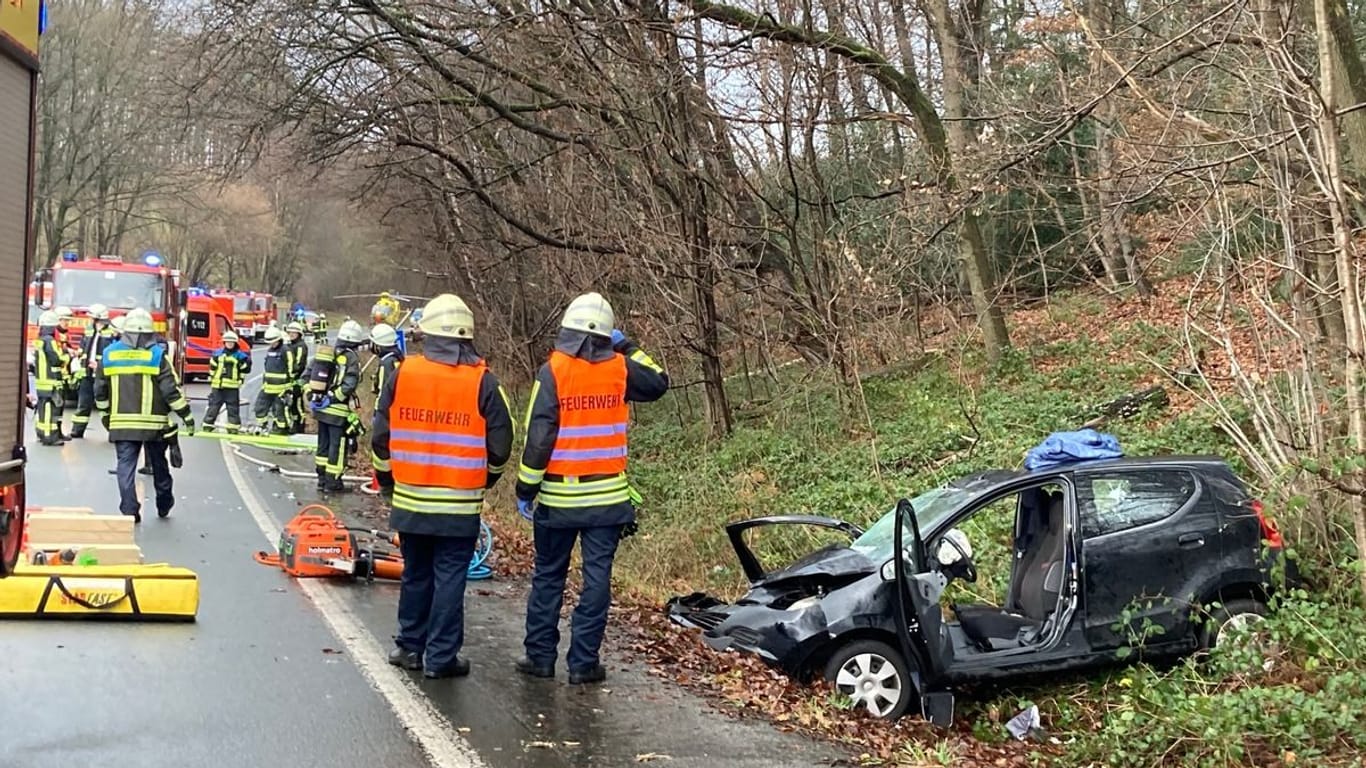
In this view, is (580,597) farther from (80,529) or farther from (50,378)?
(50,378)

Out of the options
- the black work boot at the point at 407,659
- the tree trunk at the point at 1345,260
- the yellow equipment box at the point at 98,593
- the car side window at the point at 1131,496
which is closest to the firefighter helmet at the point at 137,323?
the yellow equipment box at the point at 98,593

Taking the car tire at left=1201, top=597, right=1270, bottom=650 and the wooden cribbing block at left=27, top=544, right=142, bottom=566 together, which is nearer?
the car tire at left=1201, top=597, right=1270, bottom=650

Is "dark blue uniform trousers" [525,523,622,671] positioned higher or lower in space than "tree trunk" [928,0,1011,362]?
lower

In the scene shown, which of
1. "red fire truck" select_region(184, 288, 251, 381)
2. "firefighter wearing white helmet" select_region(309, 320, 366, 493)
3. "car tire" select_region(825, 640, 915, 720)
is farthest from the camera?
"red fire truck" select_region(184, 288, 251, 381)

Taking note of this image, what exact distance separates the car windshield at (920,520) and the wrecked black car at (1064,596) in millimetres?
29

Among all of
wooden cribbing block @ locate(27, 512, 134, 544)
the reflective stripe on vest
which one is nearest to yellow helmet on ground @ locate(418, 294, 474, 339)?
the reflective stripe on vest

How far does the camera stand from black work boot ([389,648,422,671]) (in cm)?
622

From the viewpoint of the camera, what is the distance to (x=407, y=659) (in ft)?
20.5

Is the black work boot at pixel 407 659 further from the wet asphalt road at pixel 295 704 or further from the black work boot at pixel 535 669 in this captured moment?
the black work boot at pixel 535 669

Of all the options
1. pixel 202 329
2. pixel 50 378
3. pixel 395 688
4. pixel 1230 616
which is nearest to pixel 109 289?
pixel 202 329

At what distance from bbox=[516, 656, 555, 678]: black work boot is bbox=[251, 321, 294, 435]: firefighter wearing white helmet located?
12563 millimetres

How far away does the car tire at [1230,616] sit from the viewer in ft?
20.6

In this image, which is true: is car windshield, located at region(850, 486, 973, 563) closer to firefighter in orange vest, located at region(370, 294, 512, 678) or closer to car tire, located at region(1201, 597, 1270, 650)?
car tire, located at region(1201, 597, 1270, 650)

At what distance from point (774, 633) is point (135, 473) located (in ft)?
22.4
